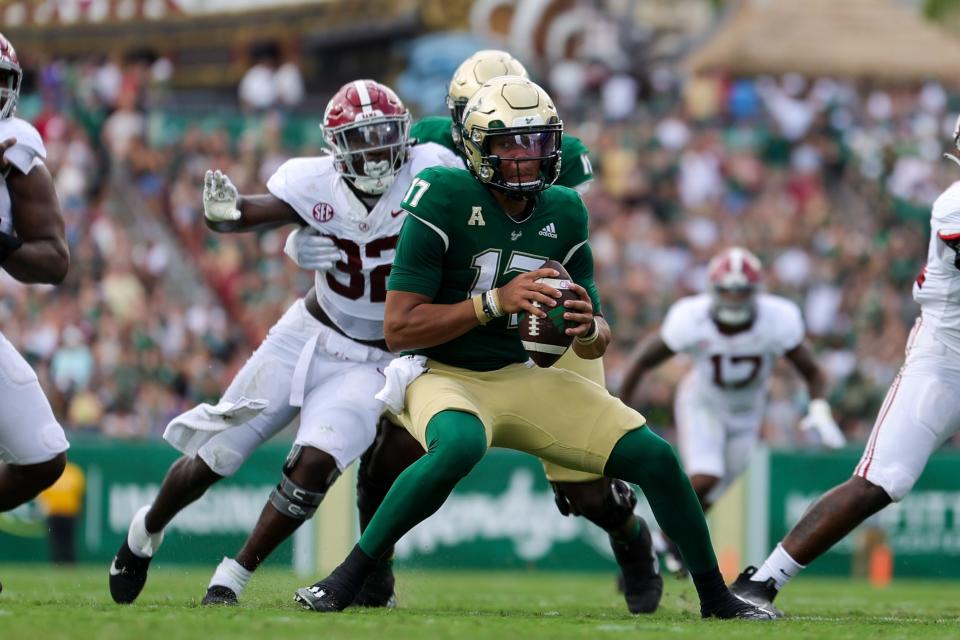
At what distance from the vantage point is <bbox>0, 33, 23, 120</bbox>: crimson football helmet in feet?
20.7

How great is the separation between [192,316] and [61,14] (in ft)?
27.7

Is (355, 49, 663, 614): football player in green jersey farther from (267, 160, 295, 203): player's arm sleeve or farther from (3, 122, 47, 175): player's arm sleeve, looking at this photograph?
(3, 122, 47, 175): player's arm sleeve

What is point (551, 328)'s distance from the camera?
575 cm

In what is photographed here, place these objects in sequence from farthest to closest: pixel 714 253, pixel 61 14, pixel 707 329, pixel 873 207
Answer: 1. pixel 61 14
2. pixel 873 207
3. pixel 714 253
4. pixel 707 329

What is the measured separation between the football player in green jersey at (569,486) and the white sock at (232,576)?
0.71m

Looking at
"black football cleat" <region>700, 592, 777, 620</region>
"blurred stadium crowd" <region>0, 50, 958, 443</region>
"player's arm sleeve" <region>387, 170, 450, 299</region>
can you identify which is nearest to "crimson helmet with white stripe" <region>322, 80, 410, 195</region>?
"player's arm sleeve" <region>387, 170, 450, 299</region>

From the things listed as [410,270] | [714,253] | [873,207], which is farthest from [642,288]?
[410,270]

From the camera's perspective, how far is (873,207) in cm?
1864

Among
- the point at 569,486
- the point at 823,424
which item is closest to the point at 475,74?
the point at 569,486

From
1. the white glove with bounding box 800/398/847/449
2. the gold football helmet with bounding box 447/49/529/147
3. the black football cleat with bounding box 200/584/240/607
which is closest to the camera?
the black football cleat with bounding box 200/584/240/607

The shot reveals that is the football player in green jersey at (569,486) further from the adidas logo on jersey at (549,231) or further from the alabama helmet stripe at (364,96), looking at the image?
the adidas logo on jersey at (549,231)

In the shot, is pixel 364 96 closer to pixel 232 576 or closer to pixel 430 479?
pixel 430 479

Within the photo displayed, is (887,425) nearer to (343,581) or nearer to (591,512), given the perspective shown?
(591,512)

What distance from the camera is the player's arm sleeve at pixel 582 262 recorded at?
6129mm
